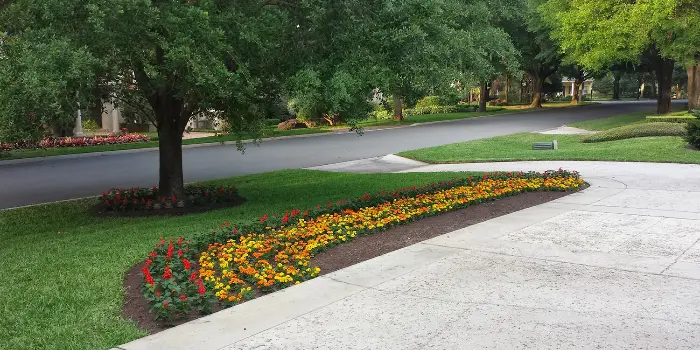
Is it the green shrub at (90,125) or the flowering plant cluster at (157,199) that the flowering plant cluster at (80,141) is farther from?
the flowering plant cluster at (157,199)

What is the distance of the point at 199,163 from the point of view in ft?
62.0

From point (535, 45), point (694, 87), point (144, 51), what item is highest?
point (535, 45)

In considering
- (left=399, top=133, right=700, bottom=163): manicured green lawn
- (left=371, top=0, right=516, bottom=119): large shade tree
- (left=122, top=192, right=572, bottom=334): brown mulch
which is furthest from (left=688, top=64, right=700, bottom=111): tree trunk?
(left=371, top=0, right=516, bottom=119): large shade tree

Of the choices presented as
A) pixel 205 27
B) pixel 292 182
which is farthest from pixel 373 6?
pixel 292 182

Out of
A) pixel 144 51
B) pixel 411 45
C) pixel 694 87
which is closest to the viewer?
pixel 144 51

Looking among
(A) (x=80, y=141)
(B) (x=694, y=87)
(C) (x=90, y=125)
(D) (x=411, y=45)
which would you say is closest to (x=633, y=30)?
(B) (x=694, y=87)

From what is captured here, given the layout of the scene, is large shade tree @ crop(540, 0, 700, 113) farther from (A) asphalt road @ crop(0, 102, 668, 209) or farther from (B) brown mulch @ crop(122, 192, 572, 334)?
(B) brown mulch @ crop(122, 192, 572, 334)

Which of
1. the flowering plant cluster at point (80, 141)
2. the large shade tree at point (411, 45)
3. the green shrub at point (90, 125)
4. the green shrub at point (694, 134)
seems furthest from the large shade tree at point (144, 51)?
the green shrub at point (90, 125)

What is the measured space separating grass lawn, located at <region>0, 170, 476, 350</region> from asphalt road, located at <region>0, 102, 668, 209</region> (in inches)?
99.2

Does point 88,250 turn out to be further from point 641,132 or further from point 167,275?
point 641,132

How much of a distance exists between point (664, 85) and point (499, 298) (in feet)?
116

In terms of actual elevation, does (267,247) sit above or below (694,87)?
below

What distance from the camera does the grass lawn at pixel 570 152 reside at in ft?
53.2

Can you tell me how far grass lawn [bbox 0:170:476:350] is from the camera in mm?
4641
